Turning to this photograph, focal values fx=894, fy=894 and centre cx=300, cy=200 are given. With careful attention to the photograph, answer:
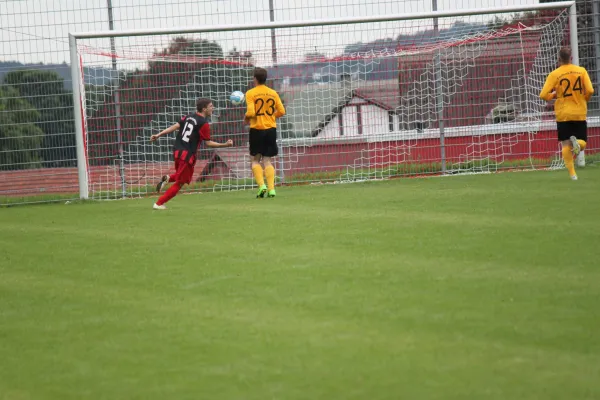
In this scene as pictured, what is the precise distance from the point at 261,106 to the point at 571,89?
471cm

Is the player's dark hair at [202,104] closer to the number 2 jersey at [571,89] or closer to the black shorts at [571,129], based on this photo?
the number 2 jersey at [571,89]

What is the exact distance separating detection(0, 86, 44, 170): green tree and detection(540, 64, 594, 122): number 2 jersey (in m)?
8.99

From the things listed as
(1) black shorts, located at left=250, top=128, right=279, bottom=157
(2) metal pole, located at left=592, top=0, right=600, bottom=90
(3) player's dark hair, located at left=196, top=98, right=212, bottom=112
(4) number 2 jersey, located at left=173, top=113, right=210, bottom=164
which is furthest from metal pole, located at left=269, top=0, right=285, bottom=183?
(2) metal pole, located at left=592, top=0, right=600, bottom=90

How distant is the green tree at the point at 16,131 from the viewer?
637 inches

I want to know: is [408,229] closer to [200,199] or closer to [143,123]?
[200,199]

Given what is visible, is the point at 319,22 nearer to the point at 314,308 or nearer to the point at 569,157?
the point at 569,157

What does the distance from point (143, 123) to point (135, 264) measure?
9.81 meters

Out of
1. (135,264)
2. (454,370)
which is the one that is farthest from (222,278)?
(454,370)

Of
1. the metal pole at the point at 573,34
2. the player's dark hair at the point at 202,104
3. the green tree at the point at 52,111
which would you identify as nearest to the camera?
the player's dark hair at the point at 202,104

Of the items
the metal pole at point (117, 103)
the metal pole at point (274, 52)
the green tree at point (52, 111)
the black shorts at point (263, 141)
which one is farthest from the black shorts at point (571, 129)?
the green tree at point (52, 111)

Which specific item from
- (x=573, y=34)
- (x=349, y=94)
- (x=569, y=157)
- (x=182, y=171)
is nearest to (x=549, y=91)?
(x=569, y=157)

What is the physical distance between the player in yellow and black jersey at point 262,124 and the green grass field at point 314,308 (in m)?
3.52

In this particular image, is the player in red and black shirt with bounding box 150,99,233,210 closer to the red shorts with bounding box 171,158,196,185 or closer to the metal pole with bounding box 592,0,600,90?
the red shorts with bounding box 171,158,196,185

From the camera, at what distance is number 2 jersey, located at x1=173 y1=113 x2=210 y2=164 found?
503 inches
